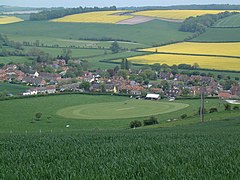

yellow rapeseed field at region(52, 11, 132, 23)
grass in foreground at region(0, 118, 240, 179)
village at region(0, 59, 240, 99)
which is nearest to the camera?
grass in foreground at region(0, 118, 240, 179)

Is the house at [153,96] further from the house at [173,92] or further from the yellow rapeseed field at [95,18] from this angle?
the yellow rapeseed field at [95,18]

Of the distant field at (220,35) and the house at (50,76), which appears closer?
the house at (50,76)

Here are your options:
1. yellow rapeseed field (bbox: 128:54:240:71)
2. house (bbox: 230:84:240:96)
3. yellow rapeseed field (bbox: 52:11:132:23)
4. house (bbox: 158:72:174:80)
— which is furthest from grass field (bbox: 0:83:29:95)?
yellow rapeseed field (bbox: 52:11:132:23)

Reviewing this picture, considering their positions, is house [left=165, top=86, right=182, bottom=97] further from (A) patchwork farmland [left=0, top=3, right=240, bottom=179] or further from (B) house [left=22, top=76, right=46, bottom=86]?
(B) house [left=22, top=76, right=46, bottom=86]

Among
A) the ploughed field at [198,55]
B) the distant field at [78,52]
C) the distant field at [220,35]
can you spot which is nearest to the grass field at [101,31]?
the distant field at [220,35]

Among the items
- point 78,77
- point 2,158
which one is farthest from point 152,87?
point 2,158

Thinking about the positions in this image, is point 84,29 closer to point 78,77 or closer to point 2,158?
point 78,77

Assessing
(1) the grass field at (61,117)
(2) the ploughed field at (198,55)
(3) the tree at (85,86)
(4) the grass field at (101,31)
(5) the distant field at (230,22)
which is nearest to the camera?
(1) the grass field at (61,117)
